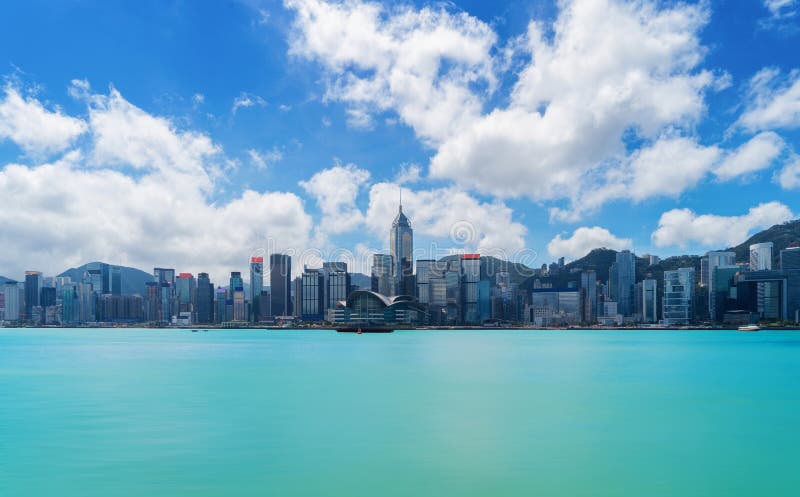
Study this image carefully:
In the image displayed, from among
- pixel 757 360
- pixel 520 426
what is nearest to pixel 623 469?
pixel 520 426

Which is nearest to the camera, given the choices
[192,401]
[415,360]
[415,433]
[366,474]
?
[366,474]

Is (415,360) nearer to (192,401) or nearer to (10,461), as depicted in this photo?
(192,401)

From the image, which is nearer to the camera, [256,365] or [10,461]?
[10,461]

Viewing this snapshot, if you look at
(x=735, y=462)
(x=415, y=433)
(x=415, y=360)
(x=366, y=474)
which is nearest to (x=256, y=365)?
(x=415, y=360)

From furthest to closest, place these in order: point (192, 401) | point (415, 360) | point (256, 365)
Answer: point (415, 360) < point (256, 365) < point (192, 401)

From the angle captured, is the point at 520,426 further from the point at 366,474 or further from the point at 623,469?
the point at 366,474

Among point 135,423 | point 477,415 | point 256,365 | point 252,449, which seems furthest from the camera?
point 256,365
